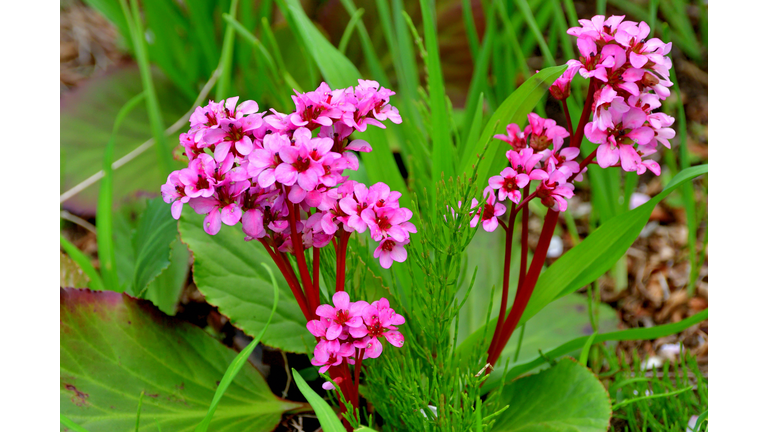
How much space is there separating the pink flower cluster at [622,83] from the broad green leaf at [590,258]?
0.14 m

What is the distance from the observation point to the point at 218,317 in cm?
116

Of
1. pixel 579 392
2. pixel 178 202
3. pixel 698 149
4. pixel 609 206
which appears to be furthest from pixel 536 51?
pixel 178 202

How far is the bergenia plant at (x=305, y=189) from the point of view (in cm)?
55

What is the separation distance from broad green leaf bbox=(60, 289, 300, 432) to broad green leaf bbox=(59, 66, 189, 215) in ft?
2.37

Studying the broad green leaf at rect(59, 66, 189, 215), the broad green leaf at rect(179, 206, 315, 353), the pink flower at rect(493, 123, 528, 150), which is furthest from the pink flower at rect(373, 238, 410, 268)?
the broad green leaf at rect(59, 66, 189, 215)

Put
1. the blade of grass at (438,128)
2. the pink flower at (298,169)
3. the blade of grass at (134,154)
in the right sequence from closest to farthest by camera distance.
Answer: the pink flower at (298,169), the blade of grass at (438,128), the blade of grass at (134,154)

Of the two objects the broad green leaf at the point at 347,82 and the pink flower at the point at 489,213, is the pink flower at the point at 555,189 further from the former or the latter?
the broad green leaf at the point at 347,82

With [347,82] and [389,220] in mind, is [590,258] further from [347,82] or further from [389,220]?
[347,82]

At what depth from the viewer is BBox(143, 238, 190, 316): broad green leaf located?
1.02 meters

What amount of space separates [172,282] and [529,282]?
2.17 ft

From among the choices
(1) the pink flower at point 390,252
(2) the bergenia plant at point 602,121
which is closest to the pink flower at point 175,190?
(1) the pink flower at point 390,252

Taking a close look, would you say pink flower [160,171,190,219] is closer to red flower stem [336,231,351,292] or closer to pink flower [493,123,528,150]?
red flower stem [336,231,351,292]

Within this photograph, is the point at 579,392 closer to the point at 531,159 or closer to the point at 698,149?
the point at 531,159

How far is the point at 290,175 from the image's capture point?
53 centimetres
